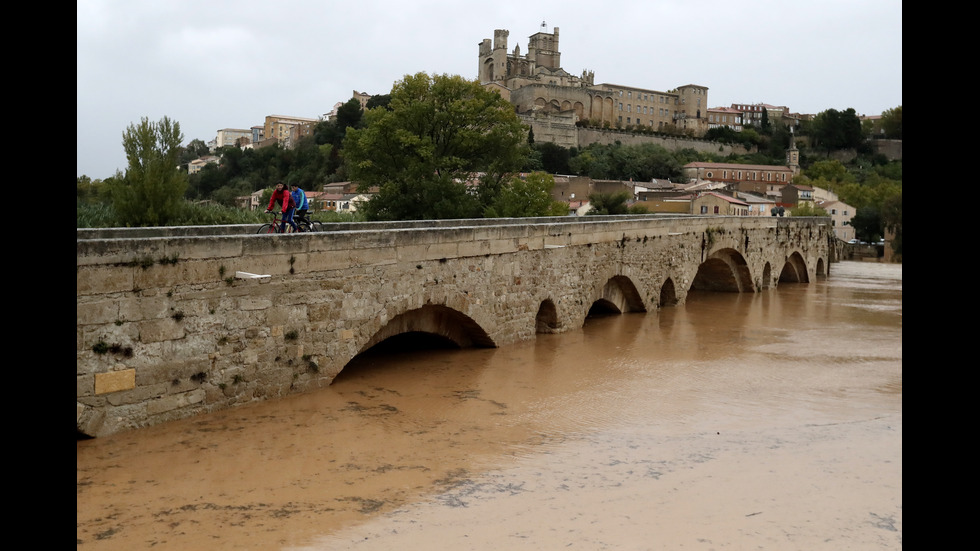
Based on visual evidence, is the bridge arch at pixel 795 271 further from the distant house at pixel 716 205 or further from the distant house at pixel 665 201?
the distant house at pixel 665 201

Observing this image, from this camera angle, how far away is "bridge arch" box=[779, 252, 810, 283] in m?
32.9

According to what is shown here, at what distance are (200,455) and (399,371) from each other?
4.50m

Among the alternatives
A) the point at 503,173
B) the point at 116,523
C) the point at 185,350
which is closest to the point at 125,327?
the point at 185,350

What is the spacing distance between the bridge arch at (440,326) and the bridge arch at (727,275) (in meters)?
15.6

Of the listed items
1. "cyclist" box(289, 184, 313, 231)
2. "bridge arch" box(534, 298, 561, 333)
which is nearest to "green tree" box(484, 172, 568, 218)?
"bridge arch" box(534, 298, 561, 333)

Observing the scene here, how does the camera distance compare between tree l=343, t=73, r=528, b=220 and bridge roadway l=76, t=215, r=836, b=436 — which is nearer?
bridge roadway l=76, t=215, r=836, b=436

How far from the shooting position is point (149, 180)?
78.5 ft

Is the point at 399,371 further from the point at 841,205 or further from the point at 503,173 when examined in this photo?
the point at 841,205

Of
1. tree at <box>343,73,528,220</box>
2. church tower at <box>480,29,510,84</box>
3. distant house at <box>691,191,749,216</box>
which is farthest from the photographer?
church tower at <box>480,29,510,84</box>

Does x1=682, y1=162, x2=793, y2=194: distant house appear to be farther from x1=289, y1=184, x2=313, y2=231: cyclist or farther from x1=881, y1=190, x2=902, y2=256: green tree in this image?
x1=289, y1=184, x2=313, y2=231: cyclist

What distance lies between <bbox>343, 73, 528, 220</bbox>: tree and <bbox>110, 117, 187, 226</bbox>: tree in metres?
8.20

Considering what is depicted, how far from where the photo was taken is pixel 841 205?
65.6 meters

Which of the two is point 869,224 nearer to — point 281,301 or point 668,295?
point 668,295

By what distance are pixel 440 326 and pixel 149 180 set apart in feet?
50.8
